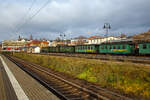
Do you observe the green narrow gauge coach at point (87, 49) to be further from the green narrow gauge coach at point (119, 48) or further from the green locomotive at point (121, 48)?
the green narrow gauge coach at point (119, 48)

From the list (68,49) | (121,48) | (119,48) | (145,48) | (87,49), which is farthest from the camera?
(68,49)

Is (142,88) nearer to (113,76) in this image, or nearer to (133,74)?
(133,74)

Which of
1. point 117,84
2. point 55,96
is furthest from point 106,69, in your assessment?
point 55,96

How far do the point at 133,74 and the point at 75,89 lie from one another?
4.64 meters

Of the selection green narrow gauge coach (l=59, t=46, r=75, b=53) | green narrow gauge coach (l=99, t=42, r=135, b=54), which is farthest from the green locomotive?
green narrow gauge coach (l=59, t=46, r=75, b=53)

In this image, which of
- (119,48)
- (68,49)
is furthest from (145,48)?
(68,49)

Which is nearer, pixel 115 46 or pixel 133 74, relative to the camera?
pixel 133 74

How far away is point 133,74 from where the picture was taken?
9.42m

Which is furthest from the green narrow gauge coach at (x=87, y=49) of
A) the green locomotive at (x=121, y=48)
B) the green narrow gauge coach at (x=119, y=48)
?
the green narrow gauge coach at (x=119, y=48)

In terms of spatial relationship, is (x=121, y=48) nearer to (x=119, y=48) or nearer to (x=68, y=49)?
(x=119, y=48)

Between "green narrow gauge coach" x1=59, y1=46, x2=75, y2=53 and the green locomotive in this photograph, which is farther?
"green narrow gauge coach" x1=59, y1=46, x2=75, y2=53

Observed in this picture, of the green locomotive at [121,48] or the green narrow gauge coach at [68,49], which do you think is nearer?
the green locomotive at [121,48]

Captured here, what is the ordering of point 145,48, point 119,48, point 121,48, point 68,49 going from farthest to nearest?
point 68,49 < point 119,48 < point 121,48 < point 145,48

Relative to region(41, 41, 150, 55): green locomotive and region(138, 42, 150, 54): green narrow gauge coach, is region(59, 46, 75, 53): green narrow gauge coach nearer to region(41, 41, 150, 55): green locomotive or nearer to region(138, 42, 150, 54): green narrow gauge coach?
region(41, 41, 150, 55): green locomotive
